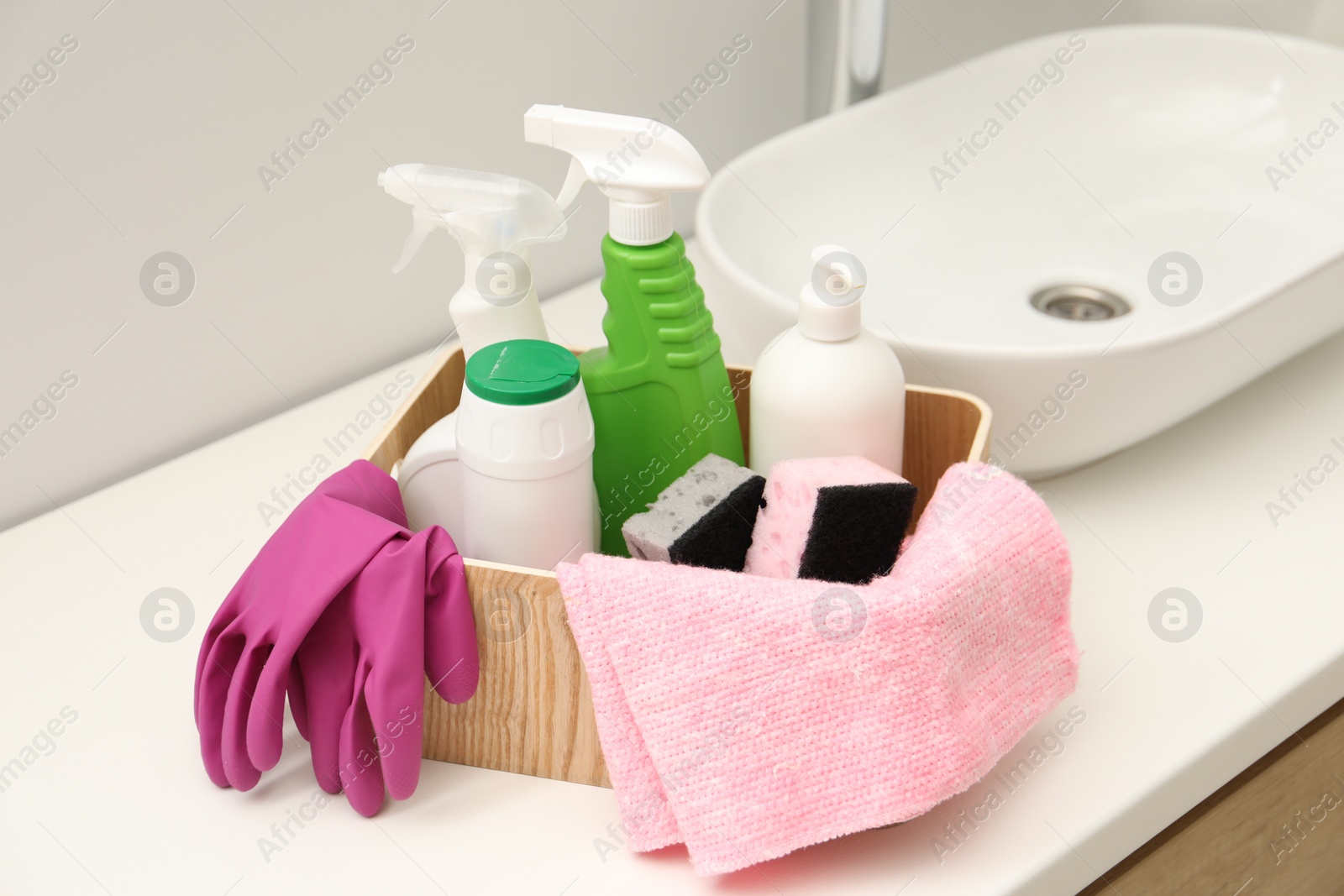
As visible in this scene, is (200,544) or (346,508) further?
(200,544)

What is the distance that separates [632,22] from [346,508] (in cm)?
57

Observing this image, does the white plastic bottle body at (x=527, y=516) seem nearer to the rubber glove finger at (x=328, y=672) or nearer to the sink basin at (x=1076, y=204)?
the rubber glove finger at (x=328, y=672)

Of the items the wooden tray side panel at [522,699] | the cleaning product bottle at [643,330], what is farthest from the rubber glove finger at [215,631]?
the cleaning product bottle at [643,330]

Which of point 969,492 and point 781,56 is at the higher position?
point 781,56

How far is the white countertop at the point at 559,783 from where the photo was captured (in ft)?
1.73

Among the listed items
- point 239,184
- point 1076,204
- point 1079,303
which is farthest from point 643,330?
point 1076,204

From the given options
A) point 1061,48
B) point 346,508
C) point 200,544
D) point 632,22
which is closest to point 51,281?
point 200,544

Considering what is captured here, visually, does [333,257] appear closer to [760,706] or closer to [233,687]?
[233,687]

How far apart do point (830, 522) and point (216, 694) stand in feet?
1.00

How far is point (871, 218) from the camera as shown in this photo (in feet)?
3.19

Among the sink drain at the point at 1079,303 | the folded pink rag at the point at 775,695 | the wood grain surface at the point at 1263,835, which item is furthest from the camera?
the sink drain at the point at 1079,303

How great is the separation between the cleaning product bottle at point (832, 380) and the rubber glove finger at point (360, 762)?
0.25m

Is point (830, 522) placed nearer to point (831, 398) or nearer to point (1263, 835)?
point (831, 398)

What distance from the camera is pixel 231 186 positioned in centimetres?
78
